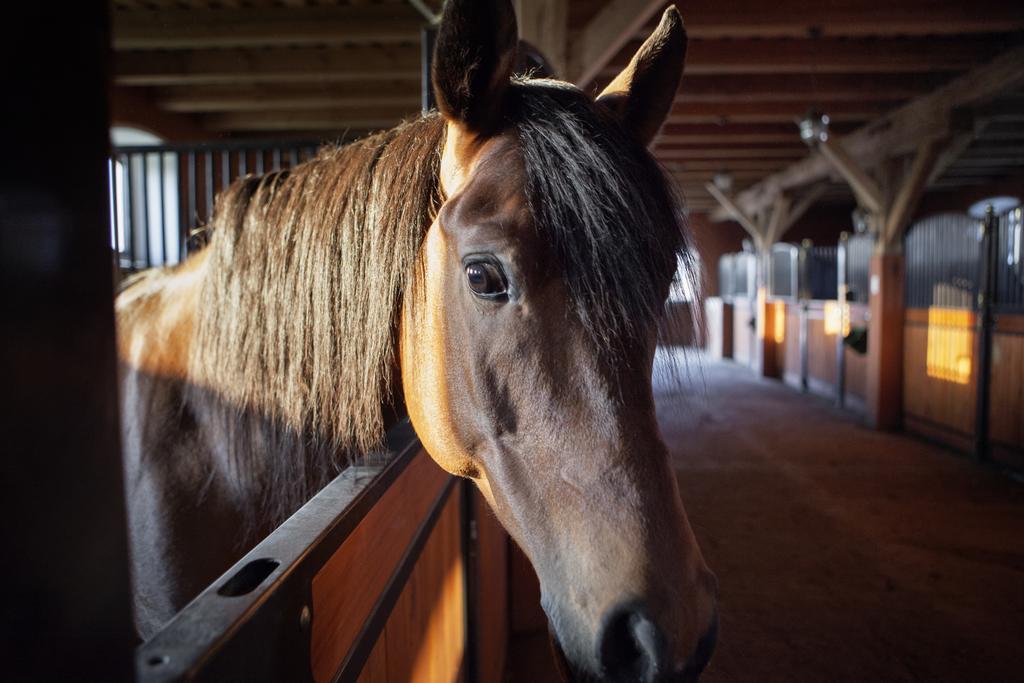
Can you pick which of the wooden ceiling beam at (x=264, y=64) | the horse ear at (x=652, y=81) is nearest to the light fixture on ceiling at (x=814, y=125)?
the wooden ceiling beam at (x=264, y=64)

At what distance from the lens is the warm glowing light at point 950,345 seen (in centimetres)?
573

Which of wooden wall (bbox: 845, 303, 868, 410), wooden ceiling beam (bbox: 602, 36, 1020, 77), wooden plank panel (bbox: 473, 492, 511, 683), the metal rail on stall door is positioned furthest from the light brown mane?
wooden wall (bbox: 845, 303, 868, 410)

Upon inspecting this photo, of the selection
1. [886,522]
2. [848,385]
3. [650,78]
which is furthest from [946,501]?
[650,78]

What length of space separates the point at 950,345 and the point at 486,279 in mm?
6824

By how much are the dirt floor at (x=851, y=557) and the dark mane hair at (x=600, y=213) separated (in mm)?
355

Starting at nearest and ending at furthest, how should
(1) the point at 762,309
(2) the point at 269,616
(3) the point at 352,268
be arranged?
(2) the point at 269,616
(3) the point at 352,268
(1) the point at 762,309

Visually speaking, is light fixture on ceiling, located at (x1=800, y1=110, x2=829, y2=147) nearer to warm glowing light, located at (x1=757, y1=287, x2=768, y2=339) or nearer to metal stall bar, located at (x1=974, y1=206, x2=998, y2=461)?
metal stall bar, located at (x1=974, y1=206, x2=998, y2=461)

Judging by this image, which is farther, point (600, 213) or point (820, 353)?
point (820, 353)

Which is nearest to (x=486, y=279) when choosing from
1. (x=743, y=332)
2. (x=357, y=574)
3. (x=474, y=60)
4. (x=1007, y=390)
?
(x=474, y=60)

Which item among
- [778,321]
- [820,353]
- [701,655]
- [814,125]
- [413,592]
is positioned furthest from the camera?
[778,321]

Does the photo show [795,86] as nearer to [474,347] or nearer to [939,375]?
[939,375]

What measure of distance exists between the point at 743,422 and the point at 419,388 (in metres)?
6.87

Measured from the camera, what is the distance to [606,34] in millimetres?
3490

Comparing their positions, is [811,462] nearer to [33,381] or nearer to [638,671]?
[638,671]
